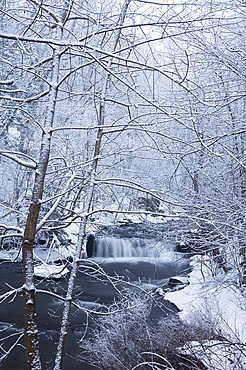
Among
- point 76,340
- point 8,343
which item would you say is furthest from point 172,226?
point 8,343

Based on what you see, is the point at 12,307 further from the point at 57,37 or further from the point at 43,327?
the point at 57,37

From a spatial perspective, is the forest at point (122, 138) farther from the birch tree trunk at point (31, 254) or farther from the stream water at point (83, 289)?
the stream water at point (83, 289)

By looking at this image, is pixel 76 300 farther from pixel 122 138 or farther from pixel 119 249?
pixel 122 138

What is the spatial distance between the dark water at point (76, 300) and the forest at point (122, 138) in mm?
138

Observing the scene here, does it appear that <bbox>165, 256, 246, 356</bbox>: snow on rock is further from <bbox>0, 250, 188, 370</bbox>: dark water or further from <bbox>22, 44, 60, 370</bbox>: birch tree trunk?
<bbox>22, 44, 60, 370</bbox>: birch tree trunk

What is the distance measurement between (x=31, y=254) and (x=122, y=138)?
243 cm

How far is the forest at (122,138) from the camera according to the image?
2.51 meters

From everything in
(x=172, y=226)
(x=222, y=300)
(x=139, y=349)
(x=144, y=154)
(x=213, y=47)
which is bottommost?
(x=139, y=349)

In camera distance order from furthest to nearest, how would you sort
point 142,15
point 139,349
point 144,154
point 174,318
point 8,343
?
1. point 174,318
2. point 8,343
3. point 139,349
4. point 144,154
5. point 142,15

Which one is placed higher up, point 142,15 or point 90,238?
point 142,15

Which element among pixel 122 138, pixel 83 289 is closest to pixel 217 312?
pixel 122 138

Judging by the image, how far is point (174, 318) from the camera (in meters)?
7.33

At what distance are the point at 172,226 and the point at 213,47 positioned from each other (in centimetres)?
423

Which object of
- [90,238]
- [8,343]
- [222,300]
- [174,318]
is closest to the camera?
[8,343]
